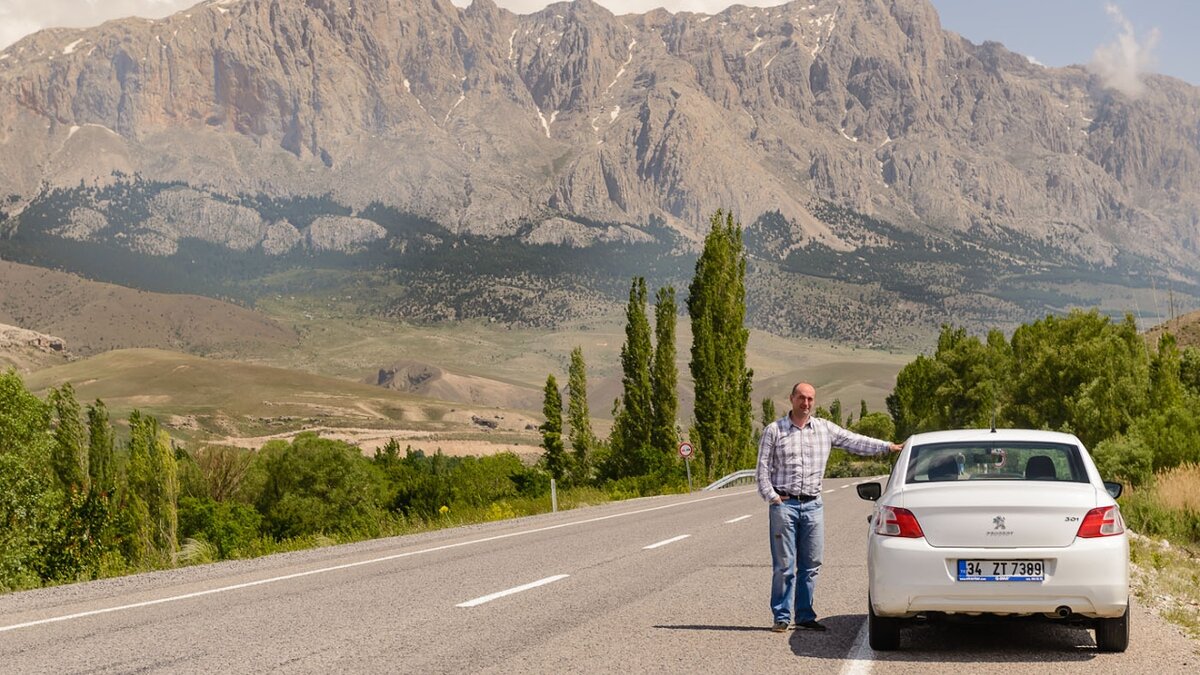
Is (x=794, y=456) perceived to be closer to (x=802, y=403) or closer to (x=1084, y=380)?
(x=802, y=403)

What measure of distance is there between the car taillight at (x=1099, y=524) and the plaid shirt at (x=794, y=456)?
5.96ft

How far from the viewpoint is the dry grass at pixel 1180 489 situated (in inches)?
980

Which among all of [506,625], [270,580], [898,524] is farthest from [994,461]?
[270,580]

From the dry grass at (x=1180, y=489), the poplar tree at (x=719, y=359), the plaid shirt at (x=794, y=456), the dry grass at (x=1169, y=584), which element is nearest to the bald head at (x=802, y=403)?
the plaid shirt at (x=794, y=456)

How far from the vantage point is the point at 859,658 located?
340 inches

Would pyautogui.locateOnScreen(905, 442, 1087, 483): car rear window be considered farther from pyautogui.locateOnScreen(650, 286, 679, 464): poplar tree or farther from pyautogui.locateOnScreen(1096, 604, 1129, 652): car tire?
pyautogui.locateOnScreen(650, 286, 679, 464): poplar tree

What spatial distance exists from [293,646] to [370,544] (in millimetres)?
12619

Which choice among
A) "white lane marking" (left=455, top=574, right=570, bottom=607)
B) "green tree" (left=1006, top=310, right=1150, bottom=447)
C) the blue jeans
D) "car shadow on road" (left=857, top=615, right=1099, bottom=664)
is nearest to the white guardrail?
"green tree" (left=1006, top=310, right=1150, bottom=447)

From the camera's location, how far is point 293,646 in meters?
9.20

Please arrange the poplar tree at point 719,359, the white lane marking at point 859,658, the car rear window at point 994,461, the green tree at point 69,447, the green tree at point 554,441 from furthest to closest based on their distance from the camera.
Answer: the green tree at point 554,441 → the green tree at point 69,447 → the poplar tree at point 719,359 → the car rear window at point 994,461 → the white lane marking at point 859,658

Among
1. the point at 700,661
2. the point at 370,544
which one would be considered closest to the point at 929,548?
the point at 700,661

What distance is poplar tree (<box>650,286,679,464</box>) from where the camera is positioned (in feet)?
189

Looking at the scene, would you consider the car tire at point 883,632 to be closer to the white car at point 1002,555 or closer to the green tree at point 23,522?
the white car at point 1002,555

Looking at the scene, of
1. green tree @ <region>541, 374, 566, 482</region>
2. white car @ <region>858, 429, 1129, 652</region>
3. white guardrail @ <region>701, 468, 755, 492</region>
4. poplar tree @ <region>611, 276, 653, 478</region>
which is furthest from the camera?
green tree @ <region>541, 374, 566, 482</region>
